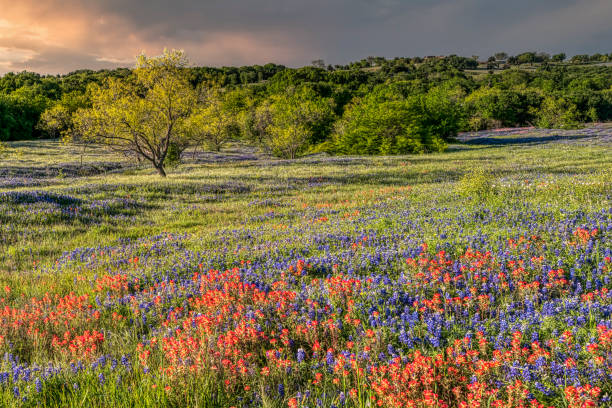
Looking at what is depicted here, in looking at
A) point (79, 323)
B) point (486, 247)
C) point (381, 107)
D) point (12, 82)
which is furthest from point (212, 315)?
point (12, 82)

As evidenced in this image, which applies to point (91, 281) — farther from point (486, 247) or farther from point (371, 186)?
point (371, 186)

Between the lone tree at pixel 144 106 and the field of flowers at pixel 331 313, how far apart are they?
1623 cm

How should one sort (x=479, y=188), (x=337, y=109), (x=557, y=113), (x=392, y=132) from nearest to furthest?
(x=479, y=188)
(x=392, y=132)
(x=557, y=113)
(x=337, y=109)

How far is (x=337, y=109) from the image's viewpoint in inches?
3541

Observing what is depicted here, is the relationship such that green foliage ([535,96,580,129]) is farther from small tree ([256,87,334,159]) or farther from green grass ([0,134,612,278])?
green grass ([0,134,612,278])

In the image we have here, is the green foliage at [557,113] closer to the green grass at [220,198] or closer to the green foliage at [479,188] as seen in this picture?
the green grass at [220,198]

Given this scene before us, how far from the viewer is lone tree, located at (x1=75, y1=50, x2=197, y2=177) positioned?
978 inches

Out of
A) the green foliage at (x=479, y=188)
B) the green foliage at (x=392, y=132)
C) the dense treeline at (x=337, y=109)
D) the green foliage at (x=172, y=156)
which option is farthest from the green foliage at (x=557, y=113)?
the green foliage at (x=479, y=188)

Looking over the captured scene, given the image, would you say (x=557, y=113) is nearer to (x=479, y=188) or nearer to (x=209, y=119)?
(x=209, y=119)

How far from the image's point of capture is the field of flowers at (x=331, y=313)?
3023mm

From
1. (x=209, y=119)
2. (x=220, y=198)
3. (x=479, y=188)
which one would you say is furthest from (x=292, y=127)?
(x=479, y=188)

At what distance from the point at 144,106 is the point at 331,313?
26.9 m

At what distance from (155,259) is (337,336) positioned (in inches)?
230

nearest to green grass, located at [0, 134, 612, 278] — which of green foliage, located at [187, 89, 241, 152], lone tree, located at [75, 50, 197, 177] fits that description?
lone tree, located at [75, 50, 197, 177]
